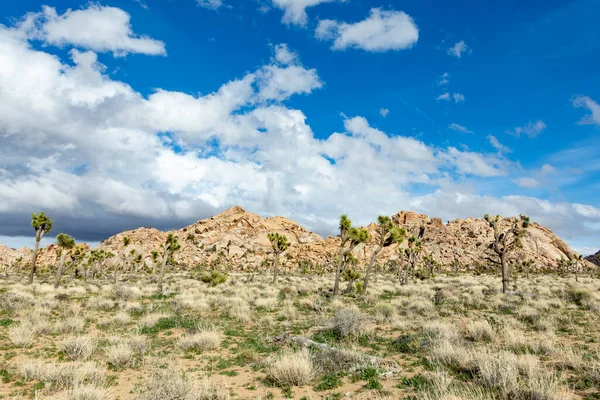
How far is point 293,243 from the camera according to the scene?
13025 cm

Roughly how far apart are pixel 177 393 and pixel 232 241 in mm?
114987

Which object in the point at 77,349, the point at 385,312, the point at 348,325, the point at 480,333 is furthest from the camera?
the point at 385,312

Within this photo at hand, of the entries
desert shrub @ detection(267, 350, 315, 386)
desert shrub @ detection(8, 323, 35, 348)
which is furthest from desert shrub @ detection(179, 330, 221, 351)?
desert shrub @ detection(8, 323, 35, 348)

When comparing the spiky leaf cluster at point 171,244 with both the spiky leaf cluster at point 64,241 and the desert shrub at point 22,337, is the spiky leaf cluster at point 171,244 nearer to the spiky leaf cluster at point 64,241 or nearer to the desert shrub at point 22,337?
the spiky leaf cluster at point 64,241

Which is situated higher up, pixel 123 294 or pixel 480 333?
pixel 480 333

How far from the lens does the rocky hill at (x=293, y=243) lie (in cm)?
10725

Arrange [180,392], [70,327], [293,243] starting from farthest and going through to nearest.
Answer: [293,243]
[70,327]
[180,392]

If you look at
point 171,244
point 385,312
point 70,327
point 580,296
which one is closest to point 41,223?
point 171,244

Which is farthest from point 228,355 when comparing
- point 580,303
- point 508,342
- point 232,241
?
point 232,241

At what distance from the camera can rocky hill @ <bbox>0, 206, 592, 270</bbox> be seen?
352 ft

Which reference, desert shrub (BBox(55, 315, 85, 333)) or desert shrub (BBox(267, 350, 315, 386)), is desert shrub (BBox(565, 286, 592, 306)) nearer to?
desert shrub (BBox(267, 350, 315, 386))

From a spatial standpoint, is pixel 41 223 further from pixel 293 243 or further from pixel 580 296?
pixel 293 243

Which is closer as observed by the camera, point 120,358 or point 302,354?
point 302,354

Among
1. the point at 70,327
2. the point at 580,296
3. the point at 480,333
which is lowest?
the point at 70,327
